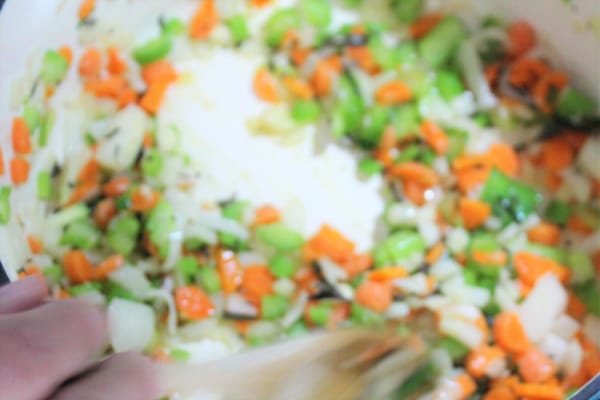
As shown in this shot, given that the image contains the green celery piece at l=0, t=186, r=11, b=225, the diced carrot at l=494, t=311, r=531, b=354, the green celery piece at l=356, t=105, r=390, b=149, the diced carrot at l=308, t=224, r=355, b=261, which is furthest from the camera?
the green celery piece at l=356, t=105, r=390, b=149

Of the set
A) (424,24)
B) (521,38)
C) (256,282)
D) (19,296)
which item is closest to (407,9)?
(424,24)

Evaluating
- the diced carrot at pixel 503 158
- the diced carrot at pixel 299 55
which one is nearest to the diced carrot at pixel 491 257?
the diced carrot at pixel 503 158

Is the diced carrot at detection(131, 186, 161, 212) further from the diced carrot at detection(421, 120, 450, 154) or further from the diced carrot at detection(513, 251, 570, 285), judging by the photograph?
the diced carrot at detection(513, 251, 570, 285)

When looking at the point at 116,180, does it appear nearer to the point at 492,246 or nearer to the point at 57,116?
the point at 57,116

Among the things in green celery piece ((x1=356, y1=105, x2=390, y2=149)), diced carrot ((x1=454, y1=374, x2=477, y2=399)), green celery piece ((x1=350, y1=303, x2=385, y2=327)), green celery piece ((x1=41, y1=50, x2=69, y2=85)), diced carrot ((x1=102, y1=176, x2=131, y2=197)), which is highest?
green celery piece ((x1=41, y1=50, x2=69, y2=85))

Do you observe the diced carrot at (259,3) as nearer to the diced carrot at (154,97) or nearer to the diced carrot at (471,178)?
the diced carrot at (154,97)

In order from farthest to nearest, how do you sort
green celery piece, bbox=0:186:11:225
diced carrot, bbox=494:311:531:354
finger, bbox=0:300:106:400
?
diced carrot, bbox=494:311:531:354 → green celery piece, bbox=0:186:11:225 → finger, bbox=0:300:106:400

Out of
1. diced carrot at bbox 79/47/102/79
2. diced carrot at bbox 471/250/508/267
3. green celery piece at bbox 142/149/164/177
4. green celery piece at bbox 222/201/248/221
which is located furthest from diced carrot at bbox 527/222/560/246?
diced carrot at bbox 79/47/102/79
